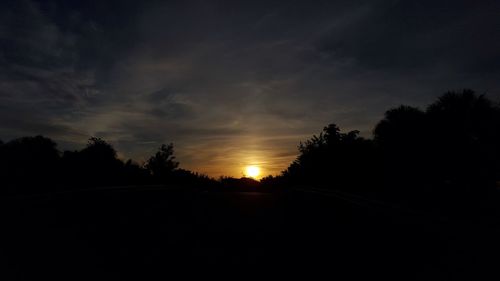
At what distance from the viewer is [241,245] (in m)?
6.85

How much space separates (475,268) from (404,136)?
3673 cm

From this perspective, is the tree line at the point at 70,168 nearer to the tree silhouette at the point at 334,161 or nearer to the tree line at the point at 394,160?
the tree line at the point at 394,160

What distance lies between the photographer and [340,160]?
151 ft

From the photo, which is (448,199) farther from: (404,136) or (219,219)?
(404,136)

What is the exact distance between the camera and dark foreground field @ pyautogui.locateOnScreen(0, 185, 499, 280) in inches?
195

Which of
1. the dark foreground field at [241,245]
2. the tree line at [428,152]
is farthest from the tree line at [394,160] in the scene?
the dark foreground field at [241,245]

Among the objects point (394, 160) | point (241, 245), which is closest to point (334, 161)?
point (394, 160)

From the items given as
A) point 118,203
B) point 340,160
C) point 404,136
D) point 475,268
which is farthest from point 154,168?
point 475,268

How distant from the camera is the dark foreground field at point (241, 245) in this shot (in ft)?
16.2

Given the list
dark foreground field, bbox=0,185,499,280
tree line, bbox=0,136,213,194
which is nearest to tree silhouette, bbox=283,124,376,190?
tree line, bbox=0,136,213,194

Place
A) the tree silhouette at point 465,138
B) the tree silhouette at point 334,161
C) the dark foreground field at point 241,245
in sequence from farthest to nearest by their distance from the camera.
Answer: the tree silhouette at point 334,161, the tree silhouette at point 465,138, the dark foreground field at point 241,245

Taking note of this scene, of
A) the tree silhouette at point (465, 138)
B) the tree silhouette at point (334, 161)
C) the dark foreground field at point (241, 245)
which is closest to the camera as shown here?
the dark foreground field at point (241, 245)

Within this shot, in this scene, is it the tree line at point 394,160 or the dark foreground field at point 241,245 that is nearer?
the dark foreground field at point 241,245

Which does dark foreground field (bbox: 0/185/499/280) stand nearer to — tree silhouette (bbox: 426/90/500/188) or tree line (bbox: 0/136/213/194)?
tree line (bbox: 0/136/213/194)
